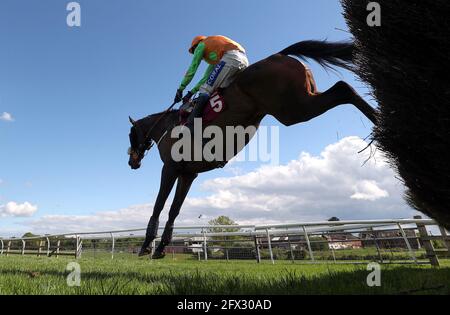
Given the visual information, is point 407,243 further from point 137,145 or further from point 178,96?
point 137,145

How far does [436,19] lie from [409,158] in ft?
3.23

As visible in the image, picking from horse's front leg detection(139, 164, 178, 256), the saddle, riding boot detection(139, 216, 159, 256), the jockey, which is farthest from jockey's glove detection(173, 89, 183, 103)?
riding boot detection(139, 216, 159, 256)

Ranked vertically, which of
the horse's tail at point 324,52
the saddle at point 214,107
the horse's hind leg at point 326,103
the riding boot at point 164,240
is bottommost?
the riding boot at point 164,240

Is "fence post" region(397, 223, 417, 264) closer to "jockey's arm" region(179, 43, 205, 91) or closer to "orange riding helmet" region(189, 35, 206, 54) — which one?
"jockey's arm" region(179, 43, 205, 91)

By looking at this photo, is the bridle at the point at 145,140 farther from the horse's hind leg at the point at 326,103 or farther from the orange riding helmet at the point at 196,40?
the horse's hind leg at the point at 326,103

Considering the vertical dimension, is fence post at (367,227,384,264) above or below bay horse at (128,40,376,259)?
below

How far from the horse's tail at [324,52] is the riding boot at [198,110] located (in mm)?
1323

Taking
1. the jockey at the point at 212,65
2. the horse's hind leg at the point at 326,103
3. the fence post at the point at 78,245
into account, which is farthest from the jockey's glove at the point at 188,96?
the fence post at the point at 78,245

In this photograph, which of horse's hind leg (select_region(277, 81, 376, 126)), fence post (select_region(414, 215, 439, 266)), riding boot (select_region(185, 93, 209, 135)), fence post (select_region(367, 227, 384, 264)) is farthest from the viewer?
fence post (select_region(367, 227, 384, 264))

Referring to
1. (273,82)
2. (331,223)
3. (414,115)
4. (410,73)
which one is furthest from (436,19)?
(331,223)

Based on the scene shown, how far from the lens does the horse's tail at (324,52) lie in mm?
5281

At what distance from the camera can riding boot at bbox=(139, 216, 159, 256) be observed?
17.9 feet

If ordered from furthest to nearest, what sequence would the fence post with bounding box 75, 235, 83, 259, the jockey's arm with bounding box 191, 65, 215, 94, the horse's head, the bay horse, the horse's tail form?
1. the fence post with bounding box 75, 235, 83, 259
2. the horse's head
3. the jockey's arm with bounding box 191, 65, 215, 94
4. the horse's tail
5. the bay horse

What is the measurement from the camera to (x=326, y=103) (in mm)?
4625
